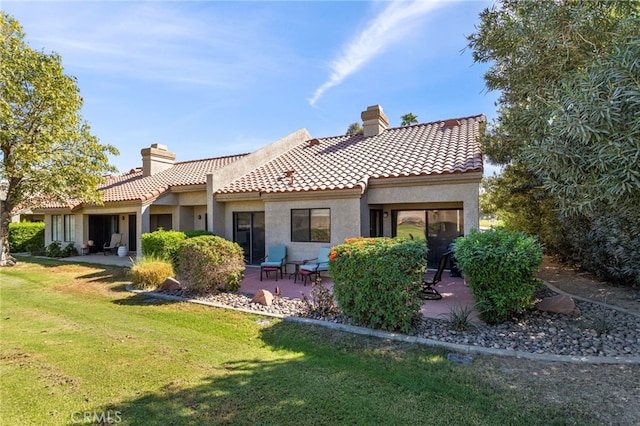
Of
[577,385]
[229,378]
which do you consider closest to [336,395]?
[229,378]

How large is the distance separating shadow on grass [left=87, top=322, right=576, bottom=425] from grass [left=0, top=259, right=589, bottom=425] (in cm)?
2

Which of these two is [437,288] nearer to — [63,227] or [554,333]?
[554,333]

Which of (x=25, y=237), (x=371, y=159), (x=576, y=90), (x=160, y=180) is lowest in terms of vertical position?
(x=25, y=237)

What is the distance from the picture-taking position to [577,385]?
4.74 m

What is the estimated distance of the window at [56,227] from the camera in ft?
74.6

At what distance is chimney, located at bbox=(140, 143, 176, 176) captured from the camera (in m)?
23.1

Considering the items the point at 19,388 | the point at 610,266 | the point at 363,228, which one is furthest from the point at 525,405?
the point at 610,266

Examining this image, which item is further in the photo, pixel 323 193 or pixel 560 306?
pixel 323 193

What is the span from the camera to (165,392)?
463 cm

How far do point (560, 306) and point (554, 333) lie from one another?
63.6 inches

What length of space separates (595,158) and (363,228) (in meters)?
8.75

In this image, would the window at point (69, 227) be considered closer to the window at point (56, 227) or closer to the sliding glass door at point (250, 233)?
the window at point (56, 227)

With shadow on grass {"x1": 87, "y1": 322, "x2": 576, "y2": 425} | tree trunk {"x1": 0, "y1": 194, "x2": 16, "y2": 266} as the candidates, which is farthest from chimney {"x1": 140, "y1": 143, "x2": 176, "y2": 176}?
shadow on grass {"x1": 87, "y1": 322, "x2": 576, "y2": 425}

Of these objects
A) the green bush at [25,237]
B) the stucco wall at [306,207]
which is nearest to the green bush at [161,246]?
the stucco wall at [306,207]
